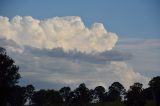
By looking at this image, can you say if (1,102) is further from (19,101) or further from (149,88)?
(149,88)

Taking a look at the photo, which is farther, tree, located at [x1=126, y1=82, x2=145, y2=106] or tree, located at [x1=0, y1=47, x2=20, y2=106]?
tree, located at [x1=126, y1=82, x2=145, y2=106]

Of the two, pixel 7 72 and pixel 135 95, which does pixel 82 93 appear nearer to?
pixel 135 95

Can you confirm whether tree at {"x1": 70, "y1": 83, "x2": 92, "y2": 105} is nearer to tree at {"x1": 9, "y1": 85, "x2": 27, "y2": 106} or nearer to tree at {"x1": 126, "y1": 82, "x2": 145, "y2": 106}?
tree at {"x1": 9, "y1": 85, "x2": 27, "y2": 106}

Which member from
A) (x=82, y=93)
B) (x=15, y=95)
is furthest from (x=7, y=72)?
(x=82, y=93)

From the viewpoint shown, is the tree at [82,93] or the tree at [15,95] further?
the tree at [82,93]

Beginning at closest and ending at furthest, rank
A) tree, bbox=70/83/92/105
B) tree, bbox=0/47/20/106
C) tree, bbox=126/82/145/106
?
tree, bbox=0/47/20/106, tree, bbox=126/82/145/106, tree, bbox=70/83/92/105

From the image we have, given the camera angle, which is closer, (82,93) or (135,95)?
(135,95)

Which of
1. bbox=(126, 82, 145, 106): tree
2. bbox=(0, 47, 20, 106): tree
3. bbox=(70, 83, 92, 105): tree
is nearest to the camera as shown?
bbox=(0, 47, 20, 106): tree

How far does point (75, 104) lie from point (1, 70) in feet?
241

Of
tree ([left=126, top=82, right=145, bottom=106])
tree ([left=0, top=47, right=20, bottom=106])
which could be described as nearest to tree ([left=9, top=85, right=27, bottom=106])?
tree ([left=0, top=47, right=20, bottom=106])

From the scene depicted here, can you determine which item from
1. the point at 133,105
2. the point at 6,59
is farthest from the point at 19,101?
Answer: the point at 6,59

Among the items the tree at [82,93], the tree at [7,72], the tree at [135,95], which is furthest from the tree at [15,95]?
the tree at [135,95]

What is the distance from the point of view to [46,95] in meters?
166

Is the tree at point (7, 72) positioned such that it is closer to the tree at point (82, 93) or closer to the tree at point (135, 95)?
the tree at point (135, 95)
